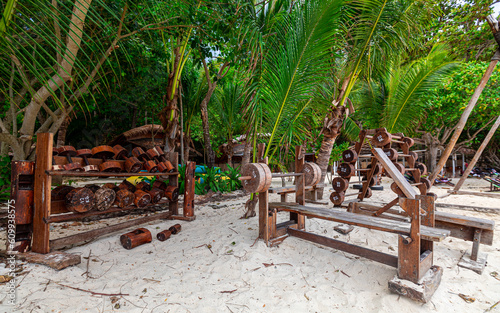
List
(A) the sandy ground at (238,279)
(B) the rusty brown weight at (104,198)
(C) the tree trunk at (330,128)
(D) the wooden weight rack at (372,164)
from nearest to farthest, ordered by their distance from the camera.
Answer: (A) the sandy ground at (238,279)
(B) the rusty brown weight at (104,198)
(D) the wooden weight rack at (372,164)
(C) the tree trunk at (330,128)

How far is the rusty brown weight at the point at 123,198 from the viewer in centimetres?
304

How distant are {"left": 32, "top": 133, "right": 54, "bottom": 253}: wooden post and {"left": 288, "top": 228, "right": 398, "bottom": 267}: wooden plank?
2625 millimetres

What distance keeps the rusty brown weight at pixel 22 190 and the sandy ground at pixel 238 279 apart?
1.41 ft

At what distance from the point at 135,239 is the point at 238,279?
4.53 feet

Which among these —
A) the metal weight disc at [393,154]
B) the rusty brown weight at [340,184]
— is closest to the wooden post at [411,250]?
the metal weight disc at [393,154]

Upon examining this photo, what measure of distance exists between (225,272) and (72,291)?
1.22 meters

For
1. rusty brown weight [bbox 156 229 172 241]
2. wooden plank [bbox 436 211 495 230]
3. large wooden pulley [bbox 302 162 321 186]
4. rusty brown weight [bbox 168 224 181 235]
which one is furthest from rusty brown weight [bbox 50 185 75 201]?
wooden plank [bbox 436 211 495 230]

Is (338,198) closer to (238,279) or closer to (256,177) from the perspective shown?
(256,177)

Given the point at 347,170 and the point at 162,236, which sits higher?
the point at 347,170

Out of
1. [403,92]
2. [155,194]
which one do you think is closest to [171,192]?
[155,194]

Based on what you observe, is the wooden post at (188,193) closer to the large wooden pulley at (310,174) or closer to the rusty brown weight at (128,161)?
the rusty brown weight at (128,161)

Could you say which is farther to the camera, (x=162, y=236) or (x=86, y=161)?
(x=162, y=236)

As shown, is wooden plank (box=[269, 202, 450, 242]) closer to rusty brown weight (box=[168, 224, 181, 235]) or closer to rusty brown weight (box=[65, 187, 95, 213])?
rusty brown weight (box=[168, 224, 181, 235])

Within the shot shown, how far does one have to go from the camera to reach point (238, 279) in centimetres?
213
